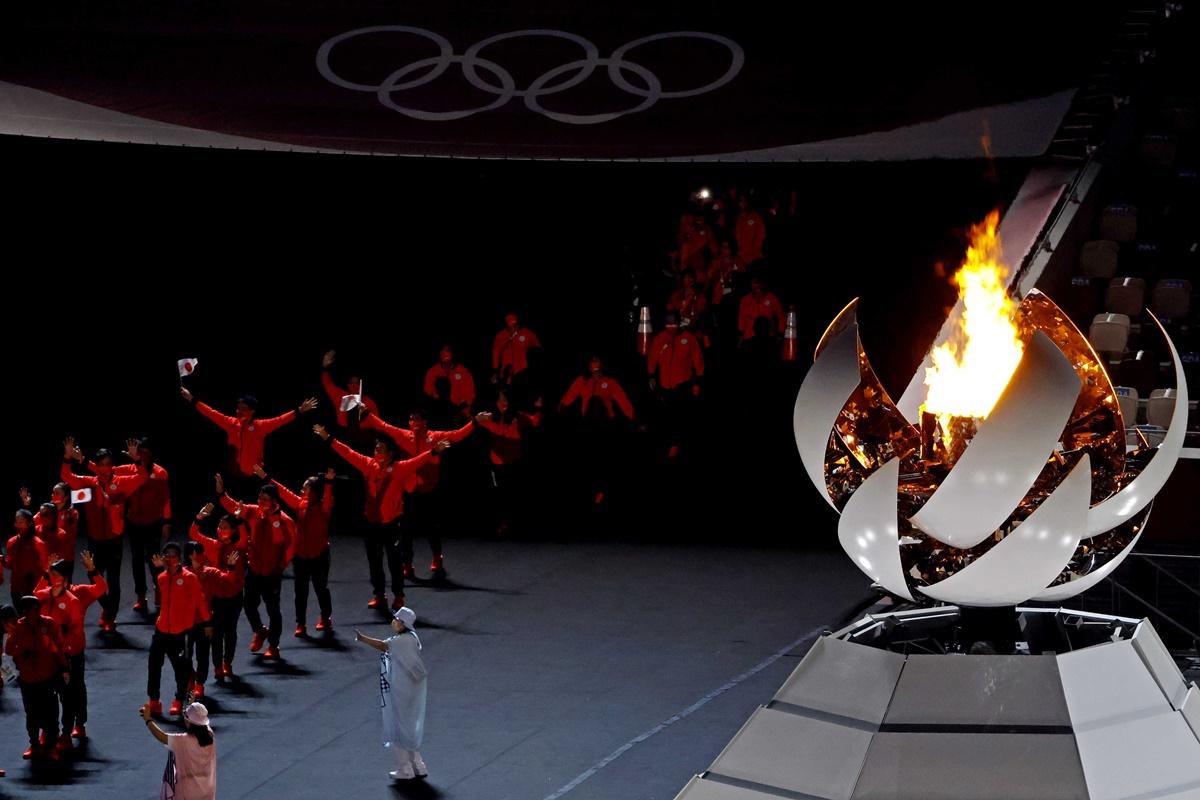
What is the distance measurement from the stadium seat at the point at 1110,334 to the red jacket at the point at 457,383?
6925 mm

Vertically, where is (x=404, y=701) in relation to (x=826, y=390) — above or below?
below

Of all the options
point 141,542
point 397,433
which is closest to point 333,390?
point 397,433

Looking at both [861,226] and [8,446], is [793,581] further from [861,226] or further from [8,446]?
[8,446]

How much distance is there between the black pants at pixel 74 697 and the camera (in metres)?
11.4

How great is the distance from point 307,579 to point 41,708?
327 cm

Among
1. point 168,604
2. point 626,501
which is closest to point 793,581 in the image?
point 626,501

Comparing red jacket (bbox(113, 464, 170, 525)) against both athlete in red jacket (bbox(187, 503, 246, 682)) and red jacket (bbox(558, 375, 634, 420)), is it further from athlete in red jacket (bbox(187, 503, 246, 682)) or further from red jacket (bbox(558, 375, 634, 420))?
red jacket (bbox(558, 375, 634, 420))

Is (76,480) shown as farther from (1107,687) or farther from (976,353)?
(1107,687)

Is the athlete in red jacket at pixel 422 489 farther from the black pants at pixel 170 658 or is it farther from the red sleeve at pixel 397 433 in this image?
the black pants at pixel 170 658

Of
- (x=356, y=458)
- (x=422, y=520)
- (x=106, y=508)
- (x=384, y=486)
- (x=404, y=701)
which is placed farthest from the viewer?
(x=422, y=520)

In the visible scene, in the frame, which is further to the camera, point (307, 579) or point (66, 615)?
point (307, 579)

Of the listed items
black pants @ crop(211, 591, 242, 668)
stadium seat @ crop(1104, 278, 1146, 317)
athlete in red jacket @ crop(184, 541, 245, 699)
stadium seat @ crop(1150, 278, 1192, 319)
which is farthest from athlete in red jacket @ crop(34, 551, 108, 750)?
stadium seat @ crop(1150, 278, 1192, 319)

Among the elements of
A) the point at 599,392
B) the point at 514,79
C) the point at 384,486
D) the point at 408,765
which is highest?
the point at 514,79

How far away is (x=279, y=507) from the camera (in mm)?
13609
